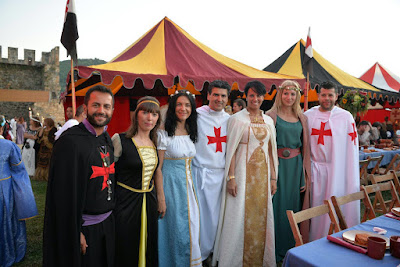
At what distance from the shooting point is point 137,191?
1.91 m

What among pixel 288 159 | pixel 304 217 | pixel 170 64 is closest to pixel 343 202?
pixel 304 217

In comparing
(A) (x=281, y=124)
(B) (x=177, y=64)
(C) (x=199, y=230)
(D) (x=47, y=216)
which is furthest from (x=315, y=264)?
(B) (x=177, y=64)

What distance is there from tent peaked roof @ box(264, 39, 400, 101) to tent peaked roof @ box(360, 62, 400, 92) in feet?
6.52

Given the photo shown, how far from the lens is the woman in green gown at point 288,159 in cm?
285

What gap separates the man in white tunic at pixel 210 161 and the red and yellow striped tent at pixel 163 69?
2.06 m

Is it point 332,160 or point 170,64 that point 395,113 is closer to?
point 170,64

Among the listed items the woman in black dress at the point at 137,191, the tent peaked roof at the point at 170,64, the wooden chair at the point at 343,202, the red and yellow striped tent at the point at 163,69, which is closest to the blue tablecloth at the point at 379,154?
the red and yellow striped tent at the point at 163,69

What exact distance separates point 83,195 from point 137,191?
46 cm

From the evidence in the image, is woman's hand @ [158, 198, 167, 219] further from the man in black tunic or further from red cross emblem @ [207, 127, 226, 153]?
red cross emblem @ [207, 127, 226, 153]

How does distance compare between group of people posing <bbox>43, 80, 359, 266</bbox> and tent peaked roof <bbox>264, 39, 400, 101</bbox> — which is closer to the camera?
group of people posing <bbox>43, 80, 359, 266</bbox>

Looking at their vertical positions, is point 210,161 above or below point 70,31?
below

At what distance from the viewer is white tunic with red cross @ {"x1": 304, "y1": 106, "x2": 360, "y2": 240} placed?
2934mm

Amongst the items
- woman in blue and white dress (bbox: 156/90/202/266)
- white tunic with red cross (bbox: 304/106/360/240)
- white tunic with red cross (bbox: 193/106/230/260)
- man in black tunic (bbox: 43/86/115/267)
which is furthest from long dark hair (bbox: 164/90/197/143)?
white tunic with red cross (bbox: 304/106/360/240)

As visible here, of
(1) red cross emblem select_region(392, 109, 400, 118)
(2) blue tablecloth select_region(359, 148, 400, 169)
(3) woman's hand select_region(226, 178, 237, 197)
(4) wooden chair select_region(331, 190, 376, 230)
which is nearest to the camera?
(4) wooden chair select_region(331, 190, 376, 230)
